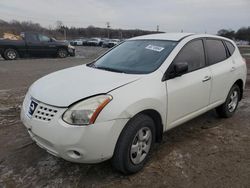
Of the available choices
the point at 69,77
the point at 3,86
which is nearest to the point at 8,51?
the point at 3,86

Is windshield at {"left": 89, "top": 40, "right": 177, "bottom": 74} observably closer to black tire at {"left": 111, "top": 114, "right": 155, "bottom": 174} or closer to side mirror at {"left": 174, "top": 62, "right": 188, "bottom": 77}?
side mirror at {"left": 174, "top": 62, "right": 188, "bottom": 77}

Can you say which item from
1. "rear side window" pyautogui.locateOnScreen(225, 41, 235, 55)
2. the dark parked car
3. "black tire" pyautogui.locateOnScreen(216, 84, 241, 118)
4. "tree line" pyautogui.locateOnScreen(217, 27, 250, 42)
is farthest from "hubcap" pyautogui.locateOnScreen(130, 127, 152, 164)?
"tree line" pyautogui.locateOnScreen(217, 27, 250, 42)

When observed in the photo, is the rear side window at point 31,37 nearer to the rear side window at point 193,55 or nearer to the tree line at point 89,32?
the rear side window at point 193,55

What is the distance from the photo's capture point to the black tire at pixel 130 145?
2881 millimetres

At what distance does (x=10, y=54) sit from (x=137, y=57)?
14327 mm

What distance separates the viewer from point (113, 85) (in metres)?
3.00

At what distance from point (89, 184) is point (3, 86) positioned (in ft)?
20.1

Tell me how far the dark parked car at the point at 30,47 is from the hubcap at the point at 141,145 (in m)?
15.0

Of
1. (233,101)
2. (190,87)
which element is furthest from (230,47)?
(190,87)

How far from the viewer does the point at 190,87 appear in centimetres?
375

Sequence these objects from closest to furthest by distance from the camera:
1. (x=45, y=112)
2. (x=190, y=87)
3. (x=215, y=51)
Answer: (x=45, y=112), (x=190, y=87), (x=215, y=51)

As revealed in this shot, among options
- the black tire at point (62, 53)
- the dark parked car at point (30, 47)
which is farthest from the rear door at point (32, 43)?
the black tire at point (62, 53)

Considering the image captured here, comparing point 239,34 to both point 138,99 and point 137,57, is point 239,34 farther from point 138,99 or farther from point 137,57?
point 138,99

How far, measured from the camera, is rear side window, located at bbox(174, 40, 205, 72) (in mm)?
3846
